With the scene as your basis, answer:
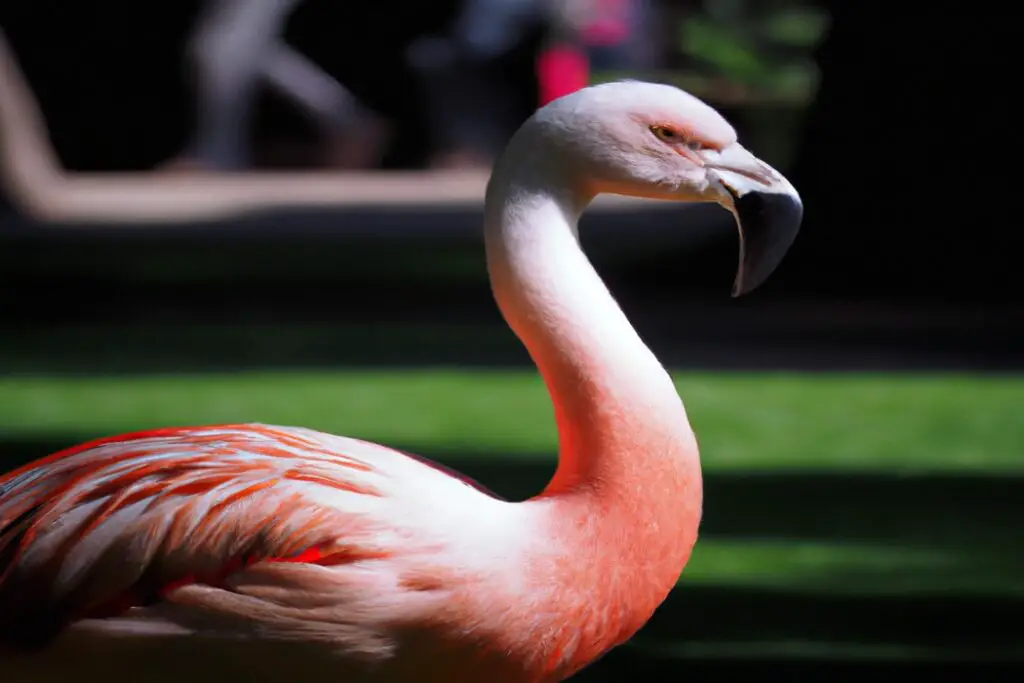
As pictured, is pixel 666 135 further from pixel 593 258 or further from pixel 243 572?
pixel 593 258

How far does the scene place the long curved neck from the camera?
3.42 m

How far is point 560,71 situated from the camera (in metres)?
22.0

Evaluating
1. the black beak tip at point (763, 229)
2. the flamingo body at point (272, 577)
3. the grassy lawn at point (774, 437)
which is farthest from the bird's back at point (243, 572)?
the grassy lawn at point (774, 437)

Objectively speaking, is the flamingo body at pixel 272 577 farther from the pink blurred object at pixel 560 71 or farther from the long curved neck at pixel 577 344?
the pink blurred object at pixel 560 71

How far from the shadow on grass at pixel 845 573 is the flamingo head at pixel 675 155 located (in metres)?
1.61

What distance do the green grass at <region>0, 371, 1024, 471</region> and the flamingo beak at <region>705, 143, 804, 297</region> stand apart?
3.87m

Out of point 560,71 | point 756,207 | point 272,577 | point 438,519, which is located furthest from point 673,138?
point 560,71

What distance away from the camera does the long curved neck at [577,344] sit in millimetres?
3416

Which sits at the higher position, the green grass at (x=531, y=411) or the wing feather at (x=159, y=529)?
the wing feather at (x=159, y=529)

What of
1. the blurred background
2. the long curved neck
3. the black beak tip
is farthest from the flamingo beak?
the blurred background

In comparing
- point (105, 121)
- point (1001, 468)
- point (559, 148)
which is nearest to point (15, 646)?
point (559, 148)

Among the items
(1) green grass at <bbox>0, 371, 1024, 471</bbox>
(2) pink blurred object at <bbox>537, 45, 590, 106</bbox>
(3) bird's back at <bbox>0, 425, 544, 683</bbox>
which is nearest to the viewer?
(3) bird's back at <bbox>0, 425, 544, 683</bbox>

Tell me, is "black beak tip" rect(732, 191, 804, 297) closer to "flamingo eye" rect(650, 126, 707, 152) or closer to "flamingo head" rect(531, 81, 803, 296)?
"flamingo head" rect(531, 81, 803, 296)

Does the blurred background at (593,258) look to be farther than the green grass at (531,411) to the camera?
No
